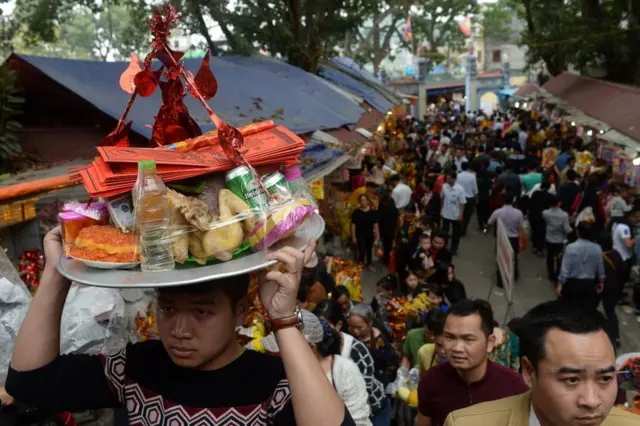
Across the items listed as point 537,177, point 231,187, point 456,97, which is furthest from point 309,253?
point 456,97

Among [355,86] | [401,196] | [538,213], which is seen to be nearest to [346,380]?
[401,196]

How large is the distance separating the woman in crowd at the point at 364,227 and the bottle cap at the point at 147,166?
332 inches

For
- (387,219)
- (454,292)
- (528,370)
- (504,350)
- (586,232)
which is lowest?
(387,219)

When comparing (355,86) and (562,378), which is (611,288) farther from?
(355,86)

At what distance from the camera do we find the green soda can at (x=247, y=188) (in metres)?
1.77

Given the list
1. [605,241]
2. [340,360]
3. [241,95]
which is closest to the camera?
[340,360]

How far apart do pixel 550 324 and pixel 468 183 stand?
9879mm

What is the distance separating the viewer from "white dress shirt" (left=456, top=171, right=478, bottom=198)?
11.6m

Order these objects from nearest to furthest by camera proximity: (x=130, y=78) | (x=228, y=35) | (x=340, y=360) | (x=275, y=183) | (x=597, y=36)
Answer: (x=275, y=183) → (x=130, y=78) → (x=340, y=360) → (x=597, y=36) → (x=228, y=35)

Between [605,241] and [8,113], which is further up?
[8,113]

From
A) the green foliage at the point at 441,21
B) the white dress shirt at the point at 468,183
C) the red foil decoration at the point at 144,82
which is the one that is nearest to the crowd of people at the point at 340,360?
the red foil decoration at the point at 144,82

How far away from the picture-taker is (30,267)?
441 centimetres

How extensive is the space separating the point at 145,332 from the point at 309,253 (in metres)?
2.71

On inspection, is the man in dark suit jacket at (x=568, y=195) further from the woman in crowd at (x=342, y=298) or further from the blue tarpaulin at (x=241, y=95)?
the woman in crowd at (x=342, y=298)
